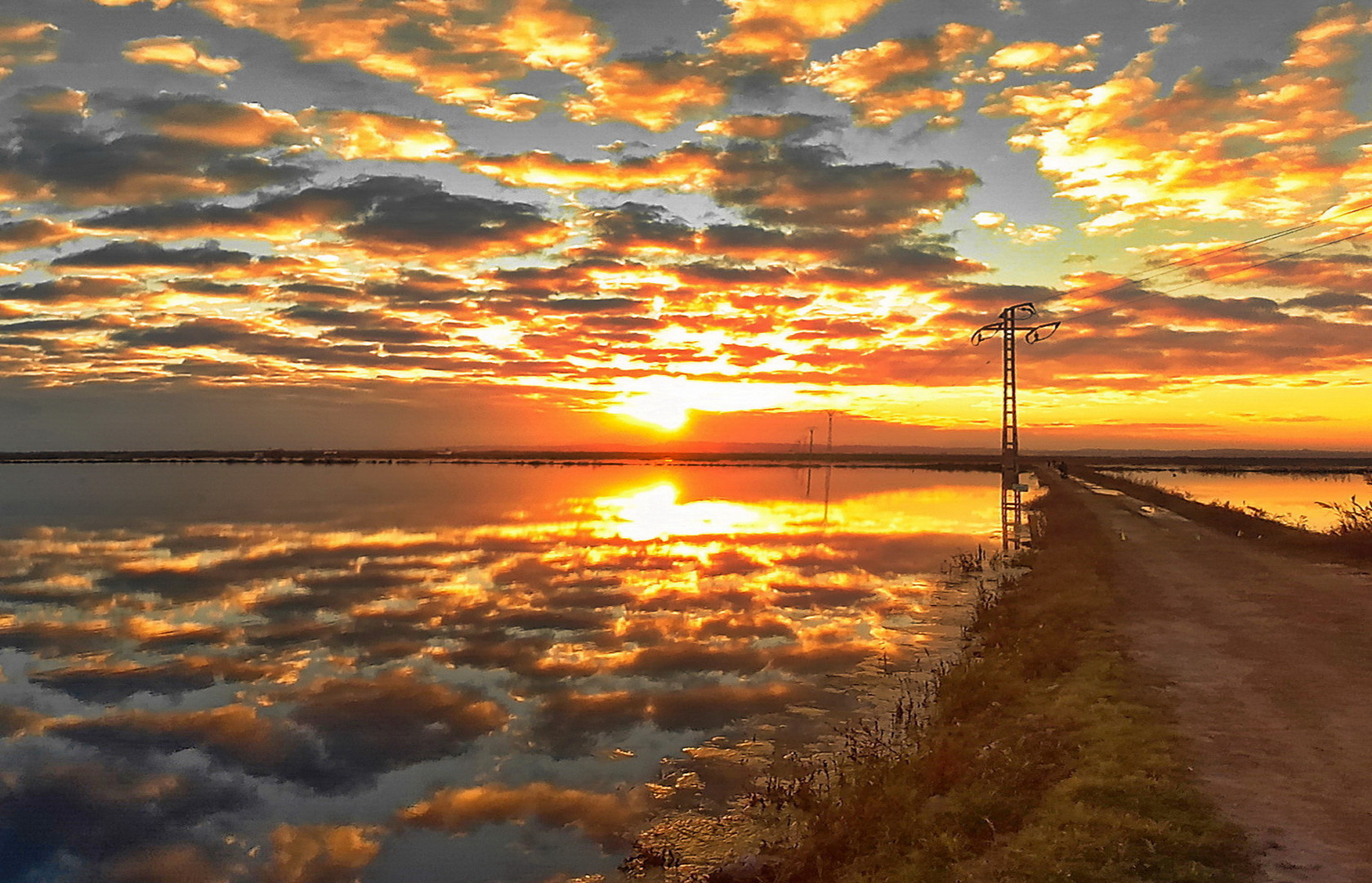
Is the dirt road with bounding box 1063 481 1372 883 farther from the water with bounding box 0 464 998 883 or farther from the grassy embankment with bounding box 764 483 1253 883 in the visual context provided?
the water with bounding box 0 464 998 883

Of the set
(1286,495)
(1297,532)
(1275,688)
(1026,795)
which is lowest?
(1286,495)

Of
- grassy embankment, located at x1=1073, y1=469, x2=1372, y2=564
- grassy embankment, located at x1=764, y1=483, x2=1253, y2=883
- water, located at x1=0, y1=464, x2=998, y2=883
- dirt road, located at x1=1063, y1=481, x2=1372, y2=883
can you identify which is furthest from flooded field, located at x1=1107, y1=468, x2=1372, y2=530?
grassy embankment, located at x1=764, y1=483, x2=1253, y2=883

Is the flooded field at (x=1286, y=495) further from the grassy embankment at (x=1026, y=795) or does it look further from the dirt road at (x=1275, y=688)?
the grassy embankment at (x=1026, y=795)

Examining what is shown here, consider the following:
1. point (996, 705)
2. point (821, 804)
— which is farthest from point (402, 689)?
point (996, 705)

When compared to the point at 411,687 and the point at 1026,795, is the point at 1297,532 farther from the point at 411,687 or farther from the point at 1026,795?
the point at 411,687

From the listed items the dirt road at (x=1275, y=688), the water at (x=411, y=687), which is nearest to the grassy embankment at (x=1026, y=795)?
the dirt road at (x=1275, y=688)

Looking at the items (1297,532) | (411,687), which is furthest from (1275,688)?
(1297,532)

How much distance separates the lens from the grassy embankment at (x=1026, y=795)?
10156 millimetres

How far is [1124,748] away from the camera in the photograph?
1339cm

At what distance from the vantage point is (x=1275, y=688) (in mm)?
16172

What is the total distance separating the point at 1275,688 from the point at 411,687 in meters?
20.1

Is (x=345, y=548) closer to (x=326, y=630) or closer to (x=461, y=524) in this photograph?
(x=461, y=524)

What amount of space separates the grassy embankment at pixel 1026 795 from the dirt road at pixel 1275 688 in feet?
1.96

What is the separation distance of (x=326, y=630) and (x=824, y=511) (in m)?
55.0
